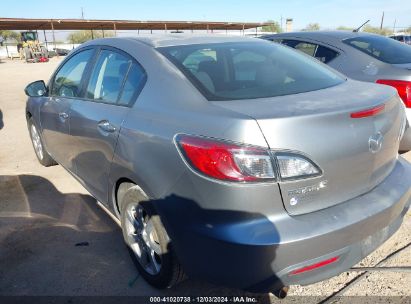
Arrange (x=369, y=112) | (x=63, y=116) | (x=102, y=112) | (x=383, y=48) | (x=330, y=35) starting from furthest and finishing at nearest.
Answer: (x=330, y=35) → (x=383, y=48) → (x=63, y=116) → (x=102, y=112) → (x=369, y=112)

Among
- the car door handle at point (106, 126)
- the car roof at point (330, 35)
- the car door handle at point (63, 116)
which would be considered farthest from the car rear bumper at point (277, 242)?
the car roof at point (330, 35)

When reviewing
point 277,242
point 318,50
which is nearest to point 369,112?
point 277,242

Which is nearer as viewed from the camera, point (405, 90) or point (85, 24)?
point (405, 90)

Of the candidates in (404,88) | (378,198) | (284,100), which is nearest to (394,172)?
(378,198)

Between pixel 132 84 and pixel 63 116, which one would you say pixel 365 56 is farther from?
pixel 63 116

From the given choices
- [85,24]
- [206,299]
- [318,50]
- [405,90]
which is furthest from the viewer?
[85,24]

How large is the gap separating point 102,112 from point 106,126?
165 millimetres

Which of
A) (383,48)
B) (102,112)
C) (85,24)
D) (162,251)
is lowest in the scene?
(85,24)

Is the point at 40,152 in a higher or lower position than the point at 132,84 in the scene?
lower

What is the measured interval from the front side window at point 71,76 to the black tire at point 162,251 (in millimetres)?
1281

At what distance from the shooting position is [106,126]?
8.92 feet

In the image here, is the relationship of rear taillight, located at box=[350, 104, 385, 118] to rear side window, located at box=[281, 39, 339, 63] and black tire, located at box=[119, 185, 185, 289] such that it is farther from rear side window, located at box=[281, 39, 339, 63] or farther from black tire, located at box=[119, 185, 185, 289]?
rear side window, located at box=[281, 39, 339, 63]

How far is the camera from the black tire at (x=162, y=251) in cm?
231

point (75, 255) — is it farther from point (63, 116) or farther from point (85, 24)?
point (85, 24)
